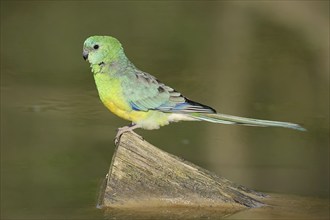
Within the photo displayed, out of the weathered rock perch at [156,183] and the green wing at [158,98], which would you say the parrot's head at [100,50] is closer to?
the green wing at [158,98]

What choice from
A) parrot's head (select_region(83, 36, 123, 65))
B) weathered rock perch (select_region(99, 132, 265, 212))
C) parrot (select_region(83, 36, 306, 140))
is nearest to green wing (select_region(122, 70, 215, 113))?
parrot (select_region(83, 36, 306, 140))

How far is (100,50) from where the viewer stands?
16.4 ft

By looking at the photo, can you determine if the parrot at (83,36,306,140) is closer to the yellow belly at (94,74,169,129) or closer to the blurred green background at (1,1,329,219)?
the yellow belly at (94,74,169,129)

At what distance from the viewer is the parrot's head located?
498 centimetres

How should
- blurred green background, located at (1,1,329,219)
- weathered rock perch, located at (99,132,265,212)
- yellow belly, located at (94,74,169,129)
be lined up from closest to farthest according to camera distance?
weathered rock perch, located at (99,132,265,212)
yellow belly, located at (94,74,169,129)
blurred green background, located at (1,1,329,219)

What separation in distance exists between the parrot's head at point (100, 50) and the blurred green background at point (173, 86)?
0.90m

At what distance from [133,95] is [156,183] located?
20.7 inches

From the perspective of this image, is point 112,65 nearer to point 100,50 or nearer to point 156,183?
point 100,50

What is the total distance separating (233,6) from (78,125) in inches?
A: 165

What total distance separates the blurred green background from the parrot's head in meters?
0.90

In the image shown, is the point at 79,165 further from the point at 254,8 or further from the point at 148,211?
the point at 254,8

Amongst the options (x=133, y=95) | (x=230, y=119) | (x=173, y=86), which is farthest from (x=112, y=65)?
(x=173, y=86)

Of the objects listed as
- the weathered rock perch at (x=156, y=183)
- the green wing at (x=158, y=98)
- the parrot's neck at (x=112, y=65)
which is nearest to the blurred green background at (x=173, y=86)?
the weathered rock perch at (x=156, y=183)

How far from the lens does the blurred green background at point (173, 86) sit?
6.09 m
